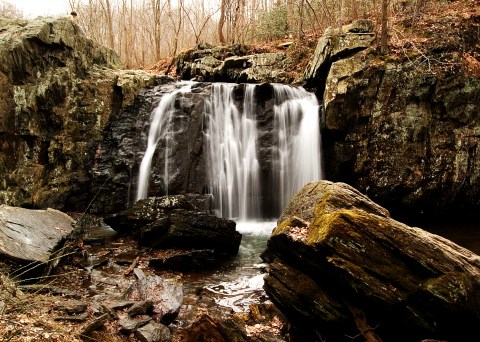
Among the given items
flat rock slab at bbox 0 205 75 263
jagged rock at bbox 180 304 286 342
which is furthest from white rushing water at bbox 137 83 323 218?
jagged rock at bbox 180 304 286 342

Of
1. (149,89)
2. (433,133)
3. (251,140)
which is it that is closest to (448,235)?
(433,133)

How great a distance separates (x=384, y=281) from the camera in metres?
3.92

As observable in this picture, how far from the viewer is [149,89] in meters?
13.2

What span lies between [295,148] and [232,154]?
7.01 ft

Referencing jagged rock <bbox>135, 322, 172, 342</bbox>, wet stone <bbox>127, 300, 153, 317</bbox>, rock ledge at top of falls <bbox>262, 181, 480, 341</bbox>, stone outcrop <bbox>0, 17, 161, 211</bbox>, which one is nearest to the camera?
rock ledge at top of falls <bbox>262, 181, 480, 341</bbox>

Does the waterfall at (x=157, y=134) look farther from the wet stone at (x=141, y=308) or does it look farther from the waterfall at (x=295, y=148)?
the wet stone at (x=141, y=308)

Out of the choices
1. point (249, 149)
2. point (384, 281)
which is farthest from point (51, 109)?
point (384, 281)

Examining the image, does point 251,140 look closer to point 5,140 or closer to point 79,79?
point 79,79

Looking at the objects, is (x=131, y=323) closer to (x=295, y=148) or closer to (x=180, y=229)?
(x=180, y=229)

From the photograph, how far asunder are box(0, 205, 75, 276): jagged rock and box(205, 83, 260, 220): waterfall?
16.2 ft

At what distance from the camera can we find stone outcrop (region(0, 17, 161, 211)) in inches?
412

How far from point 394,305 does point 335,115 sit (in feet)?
26.1

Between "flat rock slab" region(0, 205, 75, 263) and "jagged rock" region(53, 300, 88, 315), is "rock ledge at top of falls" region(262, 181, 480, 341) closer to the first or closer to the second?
→ "jagged rock" region(53, 300, 88, 315)

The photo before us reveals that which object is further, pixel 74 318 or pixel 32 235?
pixel 32 235
